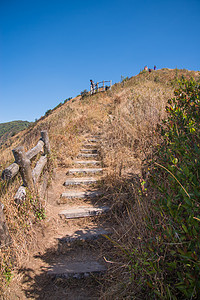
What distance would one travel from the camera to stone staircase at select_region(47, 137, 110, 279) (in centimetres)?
236

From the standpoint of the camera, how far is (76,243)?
9.44ft

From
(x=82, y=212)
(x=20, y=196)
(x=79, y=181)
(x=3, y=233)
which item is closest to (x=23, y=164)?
(x=20, y=196)

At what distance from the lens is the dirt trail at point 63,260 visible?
2.13 m

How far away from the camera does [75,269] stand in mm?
2361

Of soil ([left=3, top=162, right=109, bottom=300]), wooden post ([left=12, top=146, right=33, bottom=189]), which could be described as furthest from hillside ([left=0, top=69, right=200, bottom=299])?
wooden post ([left=12, top=146, right=33, bottom=189])

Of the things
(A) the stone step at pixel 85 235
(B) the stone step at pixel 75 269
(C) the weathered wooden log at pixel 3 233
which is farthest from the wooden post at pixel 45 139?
(B) the stone step at pixel 75 269

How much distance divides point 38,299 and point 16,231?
0.92 m

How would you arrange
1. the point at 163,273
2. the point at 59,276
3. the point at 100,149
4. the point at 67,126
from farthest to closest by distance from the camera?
1. the point at 67,126
2. the point at 100,149
3. the point at 59,276
4. the point at 163,273

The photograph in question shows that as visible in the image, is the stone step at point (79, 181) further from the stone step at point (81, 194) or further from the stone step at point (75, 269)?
the stone step at point (75, 269)

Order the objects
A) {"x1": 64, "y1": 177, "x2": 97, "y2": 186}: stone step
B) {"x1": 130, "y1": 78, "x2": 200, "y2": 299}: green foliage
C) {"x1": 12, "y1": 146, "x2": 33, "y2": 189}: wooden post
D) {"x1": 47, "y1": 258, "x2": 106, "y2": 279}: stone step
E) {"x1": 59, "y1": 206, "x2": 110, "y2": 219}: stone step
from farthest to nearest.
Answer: {"x1": 64, "y1": 177, "x2": 97, "y2": 186}: stone step < {"x1": 59, "y1": 206, "x2": 110, "y2": 219}: stone step < {"x1": 12, "y1": 146, "x2": 33, "y2": 189}: wooden post < {"x1": 47, "y1": 258, "x2": 106, "y2": 279}: stone step < {"x1": 130, "y1": 78, "x2": 200, "y2": 299}: green foliage

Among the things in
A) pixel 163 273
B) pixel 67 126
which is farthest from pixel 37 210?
pixel 67 126

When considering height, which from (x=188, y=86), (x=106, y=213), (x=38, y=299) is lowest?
(x=38, y=299)

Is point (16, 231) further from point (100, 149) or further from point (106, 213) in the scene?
point (100, 149)

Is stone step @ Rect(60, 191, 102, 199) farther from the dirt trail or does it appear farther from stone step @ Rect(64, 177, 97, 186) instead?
stone step @ Rect(64, 177, 97, 186)
